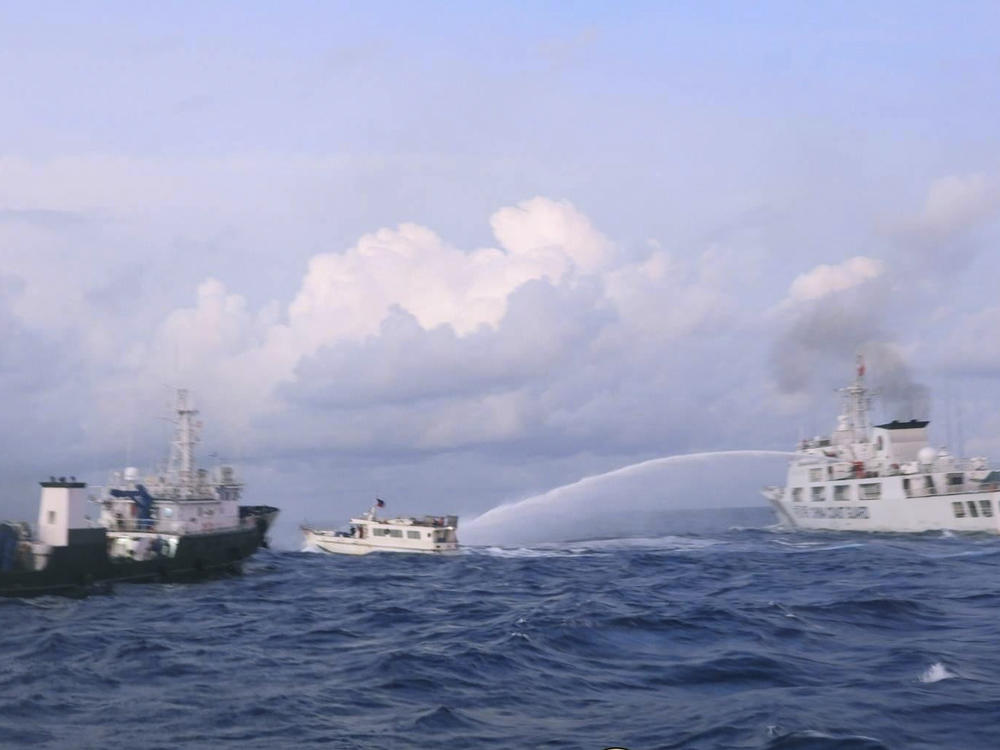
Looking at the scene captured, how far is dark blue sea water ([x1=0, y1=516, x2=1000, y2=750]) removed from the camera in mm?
26234

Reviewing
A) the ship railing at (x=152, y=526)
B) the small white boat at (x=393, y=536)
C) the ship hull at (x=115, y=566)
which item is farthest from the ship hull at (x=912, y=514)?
the ship railing at (x=152, y=526)

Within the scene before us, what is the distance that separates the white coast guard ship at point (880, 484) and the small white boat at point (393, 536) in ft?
153

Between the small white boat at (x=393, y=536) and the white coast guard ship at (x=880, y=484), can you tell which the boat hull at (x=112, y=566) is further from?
the white coast guard ship at (x=880, y=484)

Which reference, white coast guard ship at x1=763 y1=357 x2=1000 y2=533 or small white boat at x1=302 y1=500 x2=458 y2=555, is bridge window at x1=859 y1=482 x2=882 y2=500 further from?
small white boat at x1=302 y1=500 x2=458 y2=555

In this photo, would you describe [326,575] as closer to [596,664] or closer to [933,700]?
[596,664]

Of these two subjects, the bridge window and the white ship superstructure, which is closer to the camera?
the white ship superstructure

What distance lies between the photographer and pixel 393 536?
9931 cm

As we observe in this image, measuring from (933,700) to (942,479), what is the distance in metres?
85.9

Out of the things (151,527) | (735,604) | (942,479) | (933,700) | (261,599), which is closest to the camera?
(933,700)

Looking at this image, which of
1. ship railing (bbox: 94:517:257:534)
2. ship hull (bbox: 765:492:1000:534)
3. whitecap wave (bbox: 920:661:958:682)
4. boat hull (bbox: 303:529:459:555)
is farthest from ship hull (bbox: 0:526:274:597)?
ship hull (bbox: 765:492:1000:534)

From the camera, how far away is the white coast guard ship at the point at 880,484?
340 feet

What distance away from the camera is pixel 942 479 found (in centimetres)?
10675

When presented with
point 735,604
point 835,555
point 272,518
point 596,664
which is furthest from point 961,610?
point 272,518

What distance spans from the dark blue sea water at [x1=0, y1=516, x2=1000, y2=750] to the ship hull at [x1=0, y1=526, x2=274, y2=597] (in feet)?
7.01
